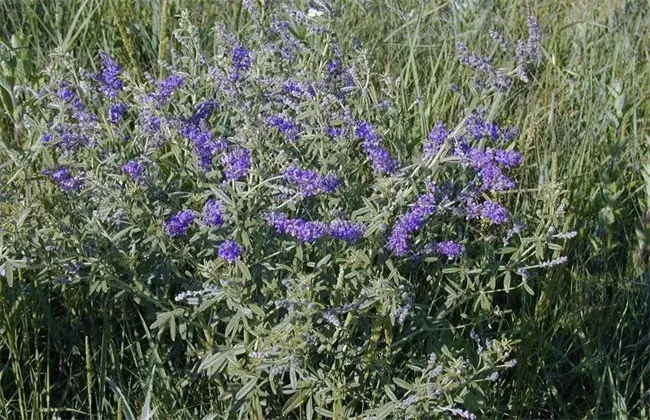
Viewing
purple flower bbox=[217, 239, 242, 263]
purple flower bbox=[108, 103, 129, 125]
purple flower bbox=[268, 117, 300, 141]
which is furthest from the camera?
purple flower bbox=[108, 103, 129, 125]

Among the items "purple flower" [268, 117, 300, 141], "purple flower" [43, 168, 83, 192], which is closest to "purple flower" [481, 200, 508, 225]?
"purple flower" [268, 117, 300, 141]

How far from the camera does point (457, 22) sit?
3918 mm

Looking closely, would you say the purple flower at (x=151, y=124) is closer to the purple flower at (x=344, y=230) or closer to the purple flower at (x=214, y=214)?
the purple flower at (x=214, y=214)

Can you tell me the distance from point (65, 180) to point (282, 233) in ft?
1.79

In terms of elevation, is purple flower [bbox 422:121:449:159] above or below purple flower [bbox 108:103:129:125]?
above

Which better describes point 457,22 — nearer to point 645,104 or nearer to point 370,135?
point 645,104

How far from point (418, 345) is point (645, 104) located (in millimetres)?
1651

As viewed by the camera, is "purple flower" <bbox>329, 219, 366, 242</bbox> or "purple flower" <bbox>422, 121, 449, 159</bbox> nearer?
"purple flower" <bbox>329, 219, 366, 242</bbox>

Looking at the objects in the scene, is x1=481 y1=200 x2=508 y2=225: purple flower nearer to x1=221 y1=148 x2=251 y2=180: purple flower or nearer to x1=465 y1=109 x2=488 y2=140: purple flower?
x1=465 y1=109 x2=488 y2=140: purple flower

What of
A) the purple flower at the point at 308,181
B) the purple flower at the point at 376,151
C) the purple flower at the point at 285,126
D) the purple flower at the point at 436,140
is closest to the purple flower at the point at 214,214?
the purple flower at the point at 308,181

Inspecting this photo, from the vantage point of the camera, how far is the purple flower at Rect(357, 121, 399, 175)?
7.34ft

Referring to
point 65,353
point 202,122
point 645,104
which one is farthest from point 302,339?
point 645,104

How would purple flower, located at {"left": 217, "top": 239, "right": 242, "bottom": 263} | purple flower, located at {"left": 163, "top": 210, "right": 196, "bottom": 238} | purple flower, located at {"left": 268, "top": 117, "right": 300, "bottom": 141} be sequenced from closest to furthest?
purple flower, located at {"left": 217, "top": 239, "right": 242, "bottom": 263}, purple flower, located at {"left": 163, "top": 210, "right": 196, "bottom": 238}, purple flower, located at {"left": 268, "top": 117, "right": 300, "bottom": 141}

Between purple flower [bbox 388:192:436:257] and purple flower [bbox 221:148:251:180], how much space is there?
37 centimetres
